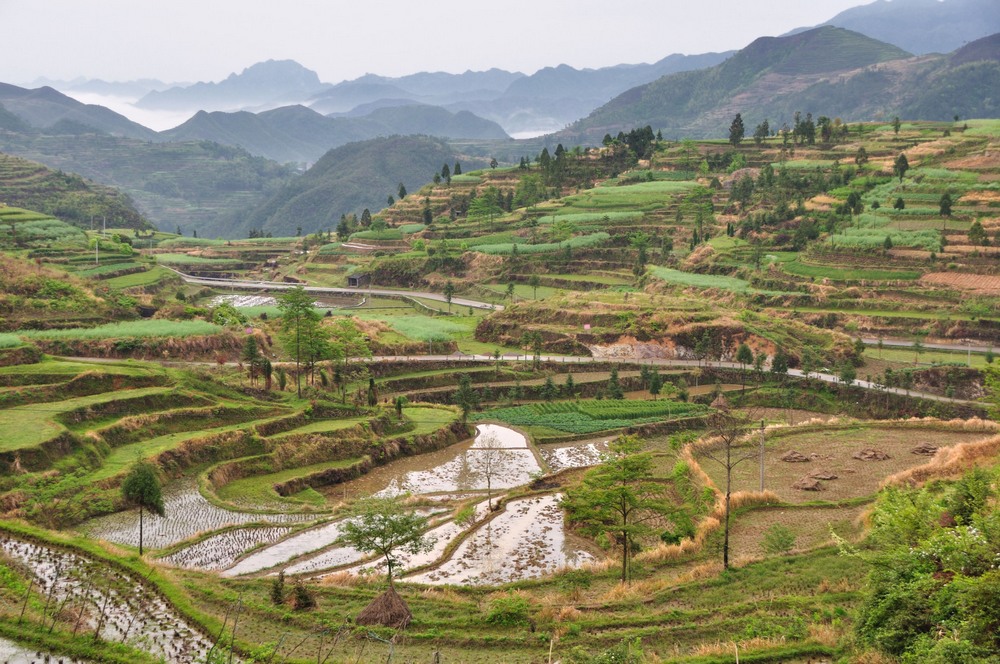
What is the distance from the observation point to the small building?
287 ft

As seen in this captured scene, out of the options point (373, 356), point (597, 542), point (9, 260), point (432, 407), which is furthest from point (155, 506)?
point (9, 260)

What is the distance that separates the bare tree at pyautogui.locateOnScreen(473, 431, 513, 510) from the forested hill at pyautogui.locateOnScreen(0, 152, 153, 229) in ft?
303

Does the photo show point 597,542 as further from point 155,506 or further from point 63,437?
point 63,437

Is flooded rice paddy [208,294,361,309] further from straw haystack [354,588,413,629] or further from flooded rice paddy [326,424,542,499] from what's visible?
straw haystack [354,588,413,629]

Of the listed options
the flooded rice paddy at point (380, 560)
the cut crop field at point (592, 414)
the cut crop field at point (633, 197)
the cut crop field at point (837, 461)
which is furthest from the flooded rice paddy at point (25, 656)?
the cut crop field at point (633, 197)

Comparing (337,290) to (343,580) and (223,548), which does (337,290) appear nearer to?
(223,548)

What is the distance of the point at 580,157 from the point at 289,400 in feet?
271

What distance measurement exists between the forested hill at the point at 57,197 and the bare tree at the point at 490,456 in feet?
303

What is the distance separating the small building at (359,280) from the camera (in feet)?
287

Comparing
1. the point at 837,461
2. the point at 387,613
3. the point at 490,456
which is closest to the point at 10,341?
the point at 490,456

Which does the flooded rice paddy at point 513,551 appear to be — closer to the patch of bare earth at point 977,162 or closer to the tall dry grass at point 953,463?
the tall dry grass at point 953,463

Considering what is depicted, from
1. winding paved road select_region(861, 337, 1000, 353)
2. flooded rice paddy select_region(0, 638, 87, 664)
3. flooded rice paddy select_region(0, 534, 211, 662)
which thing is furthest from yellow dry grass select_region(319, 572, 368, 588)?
winding paved road select_region(861, 337, 1000, 353)

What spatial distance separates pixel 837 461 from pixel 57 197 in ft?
397

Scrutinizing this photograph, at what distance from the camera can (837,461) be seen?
28.8 m
